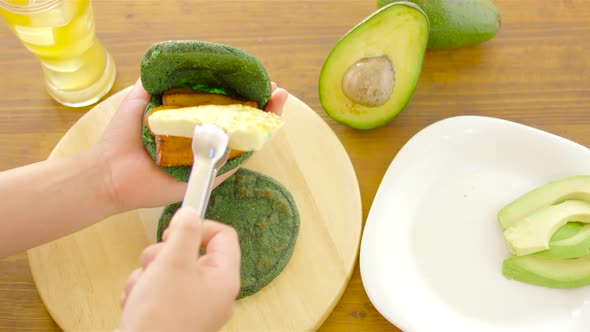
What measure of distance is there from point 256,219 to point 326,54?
0.31 metres

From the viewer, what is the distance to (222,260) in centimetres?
50

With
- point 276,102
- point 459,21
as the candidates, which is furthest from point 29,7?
point 459,21

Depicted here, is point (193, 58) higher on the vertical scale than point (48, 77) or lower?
higher

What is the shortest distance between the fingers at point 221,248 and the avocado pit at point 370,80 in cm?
33

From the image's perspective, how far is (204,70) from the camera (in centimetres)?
65

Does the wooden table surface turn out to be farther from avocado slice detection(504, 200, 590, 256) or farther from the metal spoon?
the metal spoon

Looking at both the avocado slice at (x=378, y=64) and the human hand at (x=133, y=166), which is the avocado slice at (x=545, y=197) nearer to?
the avocado slice at (x=378, y=64)

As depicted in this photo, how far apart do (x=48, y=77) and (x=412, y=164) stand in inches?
20.7

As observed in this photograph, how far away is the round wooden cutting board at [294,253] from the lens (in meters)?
0.70

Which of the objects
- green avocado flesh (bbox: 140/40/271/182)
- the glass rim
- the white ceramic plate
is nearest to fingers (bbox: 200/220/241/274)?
green avocado flesh (bbox: 140/40/271/182)

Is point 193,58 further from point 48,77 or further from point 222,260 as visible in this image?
point 48,77

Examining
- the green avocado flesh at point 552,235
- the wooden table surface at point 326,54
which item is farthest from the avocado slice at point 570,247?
the wooden table surface at point 326,54

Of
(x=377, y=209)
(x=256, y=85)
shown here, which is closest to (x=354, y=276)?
(x=377, y=209)

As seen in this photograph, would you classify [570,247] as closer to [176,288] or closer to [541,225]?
[541,225]
